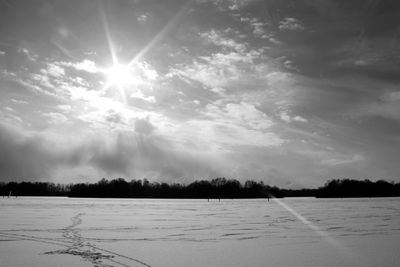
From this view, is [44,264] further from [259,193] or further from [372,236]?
[259,193]

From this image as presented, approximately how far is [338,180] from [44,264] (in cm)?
16952

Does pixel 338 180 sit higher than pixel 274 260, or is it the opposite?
pixel 338 180

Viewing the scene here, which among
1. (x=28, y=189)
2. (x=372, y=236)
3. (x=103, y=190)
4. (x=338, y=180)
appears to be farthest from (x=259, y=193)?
(x=372, y=236)

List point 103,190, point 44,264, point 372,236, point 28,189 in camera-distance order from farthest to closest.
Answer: point 28,189
point 103,190
point 372,236
point 44,264

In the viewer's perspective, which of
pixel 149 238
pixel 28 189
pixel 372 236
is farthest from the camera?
pixel 28 189

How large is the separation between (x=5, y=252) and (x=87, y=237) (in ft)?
9.67

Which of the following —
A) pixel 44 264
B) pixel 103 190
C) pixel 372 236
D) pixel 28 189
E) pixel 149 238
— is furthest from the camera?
pixel 28 189

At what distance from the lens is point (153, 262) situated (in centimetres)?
677

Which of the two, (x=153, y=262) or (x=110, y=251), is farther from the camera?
(x=110, y=251)

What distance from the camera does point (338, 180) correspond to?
159000 millimetres

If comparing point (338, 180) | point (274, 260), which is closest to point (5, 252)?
point (274, 260)

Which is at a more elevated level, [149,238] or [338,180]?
[338,180]

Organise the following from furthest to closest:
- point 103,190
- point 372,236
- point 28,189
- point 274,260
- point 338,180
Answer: point 338,180 → point 28,189 → point 103,190 → point 372,236 → point 274,260

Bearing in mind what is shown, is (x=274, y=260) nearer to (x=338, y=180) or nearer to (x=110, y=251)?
(x=110, y=251)
